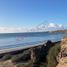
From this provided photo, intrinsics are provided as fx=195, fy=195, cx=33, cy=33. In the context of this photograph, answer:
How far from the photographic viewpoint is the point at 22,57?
14.7 metres

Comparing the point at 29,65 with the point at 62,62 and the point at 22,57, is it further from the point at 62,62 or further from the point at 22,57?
the point at 62,62

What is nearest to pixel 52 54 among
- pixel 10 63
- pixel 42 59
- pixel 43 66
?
pixel 43 66

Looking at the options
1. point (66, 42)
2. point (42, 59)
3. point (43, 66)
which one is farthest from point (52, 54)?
point (42, 59)

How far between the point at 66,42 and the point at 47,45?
799 cm

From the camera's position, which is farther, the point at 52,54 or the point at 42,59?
the point at 42,59

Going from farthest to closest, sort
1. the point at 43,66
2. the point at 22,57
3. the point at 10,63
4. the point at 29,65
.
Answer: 1. the point at 22,57
2. the point at 10,63
3. the point at 29,65
4. the point at 43,66

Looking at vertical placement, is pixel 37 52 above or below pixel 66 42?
below

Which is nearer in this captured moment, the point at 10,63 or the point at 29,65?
the point at 29,65

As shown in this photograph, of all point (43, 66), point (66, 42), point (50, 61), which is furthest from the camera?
point (43, 66)

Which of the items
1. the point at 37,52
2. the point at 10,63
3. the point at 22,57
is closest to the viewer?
the point at 37,52

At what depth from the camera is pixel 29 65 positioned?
11.4m

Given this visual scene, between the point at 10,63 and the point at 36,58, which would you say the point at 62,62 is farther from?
the point at 10,63

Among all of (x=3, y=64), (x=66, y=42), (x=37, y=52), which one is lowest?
(x=3, y=64)

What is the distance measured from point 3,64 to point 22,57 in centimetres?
154
